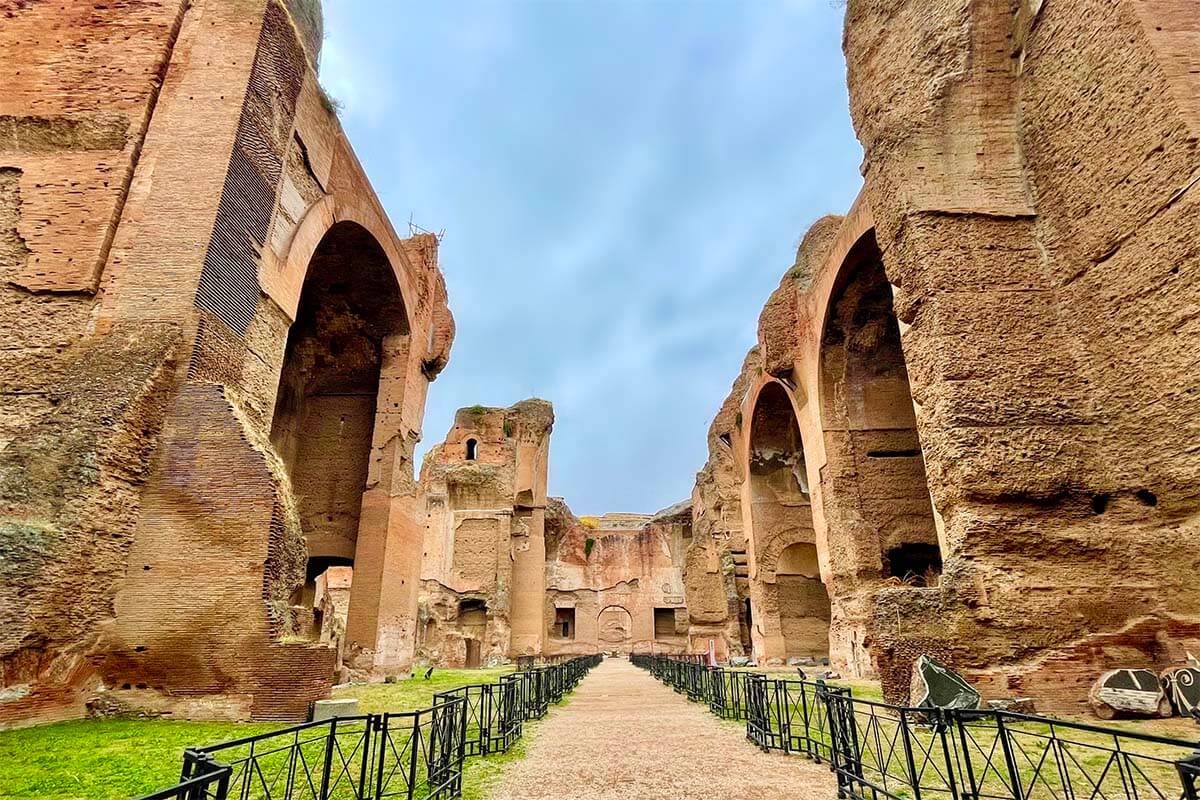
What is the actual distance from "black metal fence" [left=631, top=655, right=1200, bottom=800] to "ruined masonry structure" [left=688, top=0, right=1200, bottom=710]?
123cm

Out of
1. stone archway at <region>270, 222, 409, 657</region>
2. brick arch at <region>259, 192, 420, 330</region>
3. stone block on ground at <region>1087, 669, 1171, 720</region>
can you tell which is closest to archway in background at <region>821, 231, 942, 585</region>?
stone block on ground at <region>1087, 669, 1171, 720</region>

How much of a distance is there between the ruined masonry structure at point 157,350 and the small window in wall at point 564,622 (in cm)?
2086

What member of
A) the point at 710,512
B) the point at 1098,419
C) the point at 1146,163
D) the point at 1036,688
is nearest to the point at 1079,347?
the point at 1098,419

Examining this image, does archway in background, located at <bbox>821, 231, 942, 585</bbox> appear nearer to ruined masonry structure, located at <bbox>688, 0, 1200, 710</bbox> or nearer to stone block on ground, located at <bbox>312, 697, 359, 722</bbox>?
ruined masonry structure, located at <bbox>688, 0, 1200, 710</bbox>

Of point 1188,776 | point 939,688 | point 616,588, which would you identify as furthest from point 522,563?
point 1188,776

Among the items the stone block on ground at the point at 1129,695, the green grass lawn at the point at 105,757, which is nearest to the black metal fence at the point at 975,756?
the stone block on ground at the point at 1129,695

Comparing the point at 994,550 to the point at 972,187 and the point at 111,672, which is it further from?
the point at 111,672

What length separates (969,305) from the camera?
23.7 feet

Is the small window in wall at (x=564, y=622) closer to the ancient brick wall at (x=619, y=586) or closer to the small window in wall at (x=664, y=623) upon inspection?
the ancient brick wall at (x=619, y=586)

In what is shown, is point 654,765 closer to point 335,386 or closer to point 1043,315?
point 1043,315

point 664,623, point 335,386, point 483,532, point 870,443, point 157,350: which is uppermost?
point 335,386

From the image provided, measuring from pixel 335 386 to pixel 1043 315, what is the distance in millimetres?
13016

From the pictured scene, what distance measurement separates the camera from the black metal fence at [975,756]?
2730mm

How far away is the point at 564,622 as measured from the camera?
3123 cm
